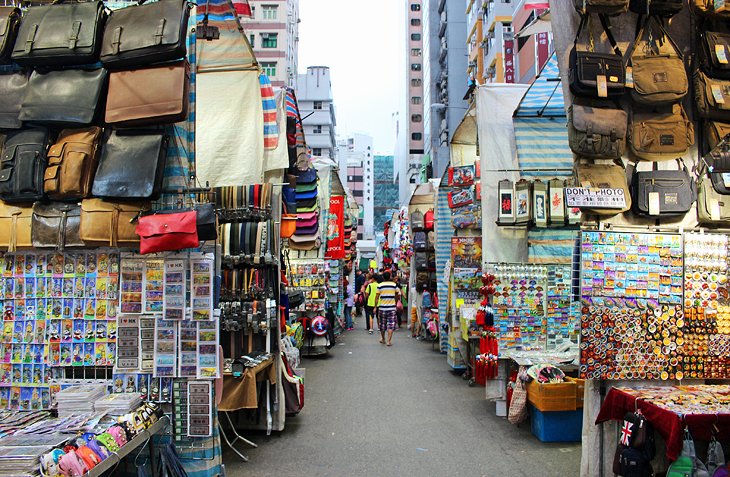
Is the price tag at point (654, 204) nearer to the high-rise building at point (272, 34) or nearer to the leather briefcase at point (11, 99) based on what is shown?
the leather briefcase at point (11, 99)

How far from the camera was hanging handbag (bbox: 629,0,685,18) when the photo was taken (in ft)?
17.2

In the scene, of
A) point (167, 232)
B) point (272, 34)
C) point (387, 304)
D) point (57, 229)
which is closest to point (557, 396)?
point (167, 232)

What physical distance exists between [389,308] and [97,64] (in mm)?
12684

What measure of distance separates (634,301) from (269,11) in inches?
1925

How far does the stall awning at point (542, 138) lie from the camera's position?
360 inches

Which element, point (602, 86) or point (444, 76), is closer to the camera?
point (602, 86)

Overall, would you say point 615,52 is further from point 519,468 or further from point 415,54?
point 415,54

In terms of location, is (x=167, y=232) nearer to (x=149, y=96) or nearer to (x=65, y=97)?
(x=149, y=96)

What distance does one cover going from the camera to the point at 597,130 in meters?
5.17

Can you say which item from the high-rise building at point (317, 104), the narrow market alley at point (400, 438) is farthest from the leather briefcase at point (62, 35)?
the high-rise building at point (317, 104)

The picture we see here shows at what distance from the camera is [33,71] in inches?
200

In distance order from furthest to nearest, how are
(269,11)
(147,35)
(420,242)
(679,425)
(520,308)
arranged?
(269,11) → (420,242) → (520,308) → (147,35) → (679,425)

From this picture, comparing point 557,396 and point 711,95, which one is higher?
point 711,95

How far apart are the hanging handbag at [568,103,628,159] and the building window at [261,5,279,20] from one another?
158 ft
